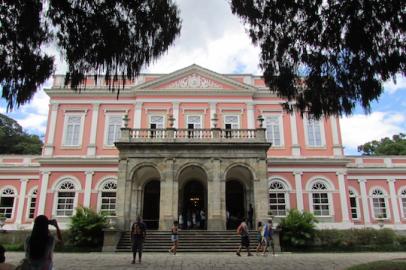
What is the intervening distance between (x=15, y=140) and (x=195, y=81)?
97.7ft

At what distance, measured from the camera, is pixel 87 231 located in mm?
17594

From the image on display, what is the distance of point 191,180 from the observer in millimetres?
23328

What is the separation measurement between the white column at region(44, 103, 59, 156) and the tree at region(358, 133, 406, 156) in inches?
1430

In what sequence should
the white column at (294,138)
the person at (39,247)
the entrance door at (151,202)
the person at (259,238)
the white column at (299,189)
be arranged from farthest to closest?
the white column at (294,138)
the white column at (299,189)
the entrance door at (151,202)
the person at (259,238)
the person at (39,247)

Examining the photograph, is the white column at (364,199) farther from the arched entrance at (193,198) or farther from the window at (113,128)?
the window at (113,128)

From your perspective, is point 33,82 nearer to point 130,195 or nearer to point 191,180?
point 130,195

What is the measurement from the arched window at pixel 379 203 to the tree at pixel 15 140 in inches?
1399

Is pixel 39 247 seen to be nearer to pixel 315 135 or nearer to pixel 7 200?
pixel 315 135

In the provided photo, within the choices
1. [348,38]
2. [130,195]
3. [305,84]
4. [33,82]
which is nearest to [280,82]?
[305,84]

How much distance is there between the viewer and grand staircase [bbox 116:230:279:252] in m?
16.7

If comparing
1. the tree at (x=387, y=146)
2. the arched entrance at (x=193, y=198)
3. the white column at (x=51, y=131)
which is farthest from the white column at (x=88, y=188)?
the tree at (x=387, y=146)

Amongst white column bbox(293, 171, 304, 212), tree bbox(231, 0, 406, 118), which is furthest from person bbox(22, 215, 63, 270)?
white column bbox(293, 171, 304, 212)

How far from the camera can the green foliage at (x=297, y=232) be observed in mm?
17594

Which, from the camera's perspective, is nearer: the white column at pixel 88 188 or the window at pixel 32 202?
the white column at pixel 88 188
